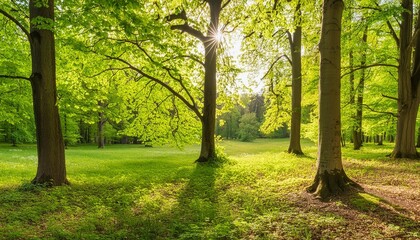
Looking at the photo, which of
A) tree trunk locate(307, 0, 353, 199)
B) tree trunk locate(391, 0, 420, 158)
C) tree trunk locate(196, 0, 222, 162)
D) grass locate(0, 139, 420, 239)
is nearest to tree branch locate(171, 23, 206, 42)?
tree trunk locate(196, 0, 222, 162)

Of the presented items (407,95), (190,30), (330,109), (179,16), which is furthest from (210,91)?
(407,95)

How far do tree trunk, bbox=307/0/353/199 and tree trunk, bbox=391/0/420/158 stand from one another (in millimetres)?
11185

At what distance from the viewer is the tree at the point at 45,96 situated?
9.38 m

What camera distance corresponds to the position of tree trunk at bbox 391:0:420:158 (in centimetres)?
1625

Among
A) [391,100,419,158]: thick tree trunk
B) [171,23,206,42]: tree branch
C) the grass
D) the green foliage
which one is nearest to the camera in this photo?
the grass

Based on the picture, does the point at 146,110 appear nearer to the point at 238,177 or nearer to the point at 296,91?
the point at 238,177

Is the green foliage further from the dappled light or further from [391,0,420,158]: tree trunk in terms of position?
[391,0,420,158]: tree trunk

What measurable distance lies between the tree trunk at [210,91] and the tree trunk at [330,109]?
365 inches

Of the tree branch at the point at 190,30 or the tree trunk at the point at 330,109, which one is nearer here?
the tree trunk at the point at 330,109

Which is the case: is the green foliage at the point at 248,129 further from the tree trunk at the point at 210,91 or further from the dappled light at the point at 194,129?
the tree trunk at the point at 210,91

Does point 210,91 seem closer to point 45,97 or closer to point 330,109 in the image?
point 45,97

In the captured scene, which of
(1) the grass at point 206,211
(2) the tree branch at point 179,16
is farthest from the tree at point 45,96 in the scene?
(2) the tree branch at point 179,16

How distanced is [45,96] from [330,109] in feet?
28.2

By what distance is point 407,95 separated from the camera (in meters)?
16.4
